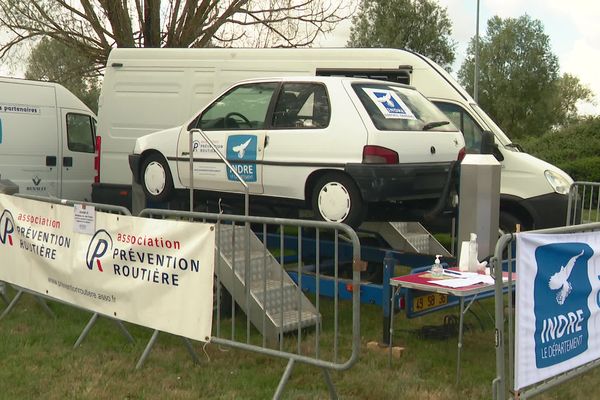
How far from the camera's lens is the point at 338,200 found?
6082 mm

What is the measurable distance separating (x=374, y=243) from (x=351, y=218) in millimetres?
2355

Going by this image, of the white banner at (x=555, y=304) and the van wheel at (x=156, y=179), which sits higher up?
the van wheel at (x=156, y=179)

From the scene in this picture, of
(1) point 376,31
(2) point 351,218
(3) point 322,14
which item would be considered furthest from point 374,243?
(1) point 376,31

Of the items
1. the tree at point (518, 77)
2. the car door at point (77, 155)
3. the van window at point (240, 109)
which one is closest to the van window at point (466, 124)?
the van window at point (240, 109)

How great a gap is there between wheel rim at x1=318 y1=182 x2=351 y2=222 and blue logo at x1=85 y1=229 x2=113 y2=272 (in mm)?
1968

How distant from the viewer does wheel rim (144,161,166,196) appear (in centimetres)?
745

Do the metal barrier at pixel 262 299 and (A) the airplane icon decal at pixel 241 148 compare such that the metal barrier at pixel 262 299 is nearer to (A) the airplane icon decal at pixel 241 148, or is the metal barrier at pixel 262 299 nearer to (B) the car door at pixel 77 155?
(A) the airplane icon decal at pixel 241 148

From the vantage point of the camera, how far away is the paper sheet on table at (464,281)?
4.79m

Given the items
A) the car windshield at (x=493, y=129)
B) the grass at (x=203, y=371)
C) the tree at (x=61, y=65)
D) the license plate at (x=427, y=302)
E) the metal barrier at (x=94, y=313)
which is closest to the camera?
the grass at (x=203, y=371)

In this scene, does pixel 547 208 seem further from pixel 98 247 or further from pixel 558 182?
pixel 98 247

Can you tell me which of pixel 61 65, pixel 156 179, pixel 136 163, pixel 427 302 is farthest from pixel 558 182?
pixel 61 65

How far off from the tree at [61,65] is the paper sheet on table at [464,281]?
41.1ft

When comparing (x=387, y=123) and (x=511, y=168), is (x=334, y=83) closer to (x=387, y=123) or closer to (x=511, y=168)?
(x=387, y=123)

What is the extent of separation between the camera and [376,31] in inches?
1594
